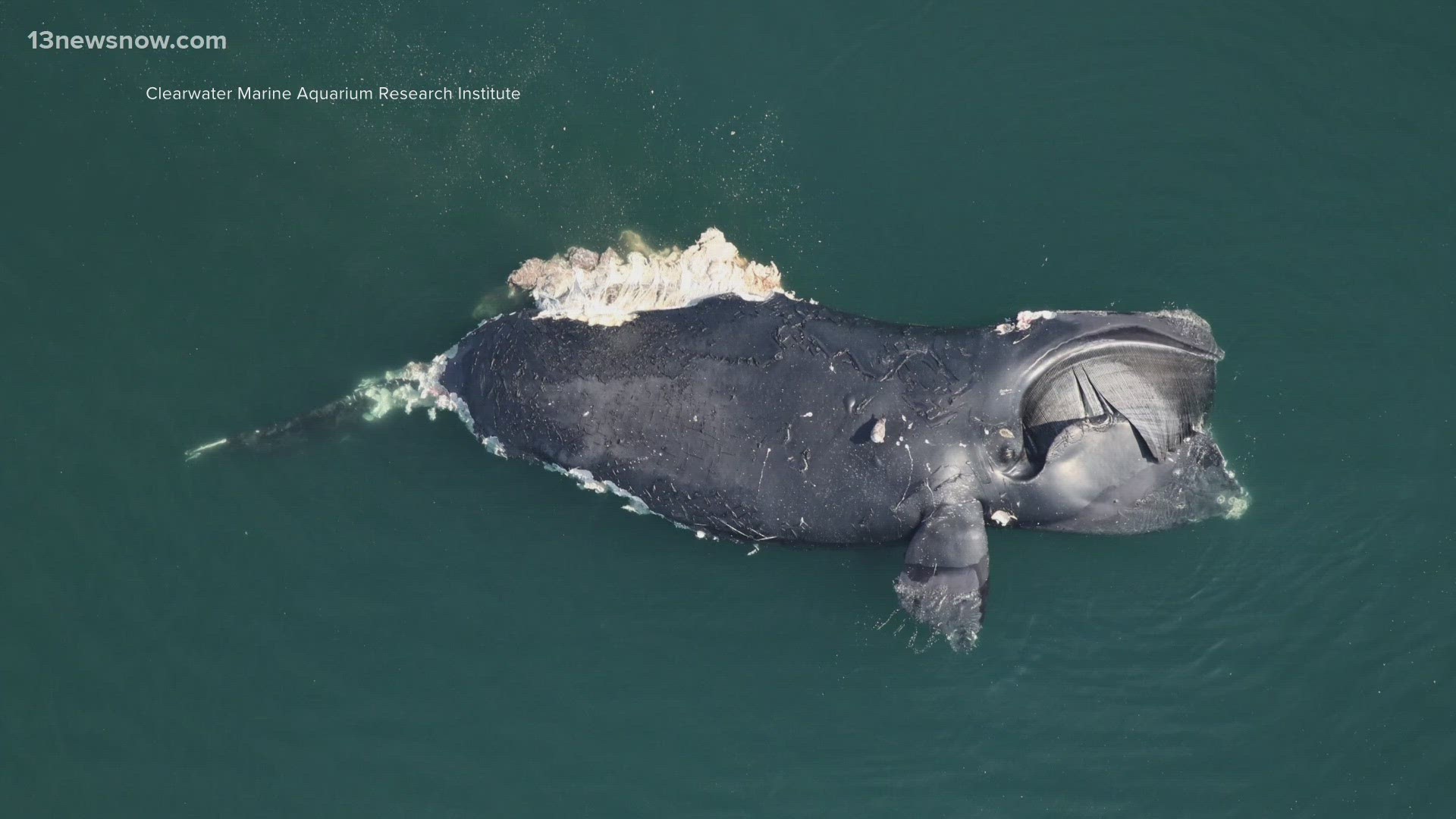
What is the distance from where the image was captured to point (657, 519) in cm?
1226

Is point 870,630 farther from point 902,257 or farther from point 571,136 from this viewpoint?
point 571,136

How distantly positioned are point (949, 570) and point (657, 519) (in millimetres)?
3259

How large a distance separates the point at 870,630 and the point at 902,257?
397cm

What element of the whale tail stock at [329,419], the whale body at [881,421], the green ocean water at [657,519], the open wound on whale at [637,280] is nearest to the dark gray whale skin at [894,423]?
the whale body at [881,421]

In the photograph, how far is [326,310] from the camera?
13.0m

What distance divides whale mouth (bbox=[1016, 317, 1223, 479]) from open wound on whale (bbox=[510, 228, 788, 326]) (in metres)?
2.83

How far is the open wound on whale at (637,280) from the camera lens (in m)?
11.4

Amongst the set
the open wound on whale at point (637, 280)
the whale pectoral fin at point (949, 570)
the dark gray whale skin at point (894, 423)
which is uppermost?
the open wound on whale at point (637, 280)

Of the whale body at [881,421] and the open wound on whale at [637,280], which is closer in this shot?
the whale body at [881,421]

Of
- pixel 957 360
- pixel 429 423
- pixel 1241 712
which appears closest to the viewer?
pixel 957 360

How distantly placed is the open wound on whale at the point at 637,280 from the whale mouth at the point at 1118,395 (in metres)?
2.83

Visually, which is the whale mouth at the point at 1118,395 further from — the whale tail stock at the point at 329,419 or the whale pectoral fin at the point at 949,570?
the whale tail stock at the point at 329,419

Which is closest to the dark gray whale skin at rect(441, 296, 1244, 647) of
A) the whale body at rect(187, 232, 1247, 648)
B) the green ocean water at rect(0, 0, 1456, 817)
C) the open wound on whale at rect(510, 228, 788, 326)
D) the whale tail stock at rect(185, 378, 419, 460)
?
the whale body at rect(187, 232, 1247, 648)

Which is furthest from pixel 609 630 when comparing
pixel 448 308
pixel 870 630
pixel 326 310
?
pixel 326 310
